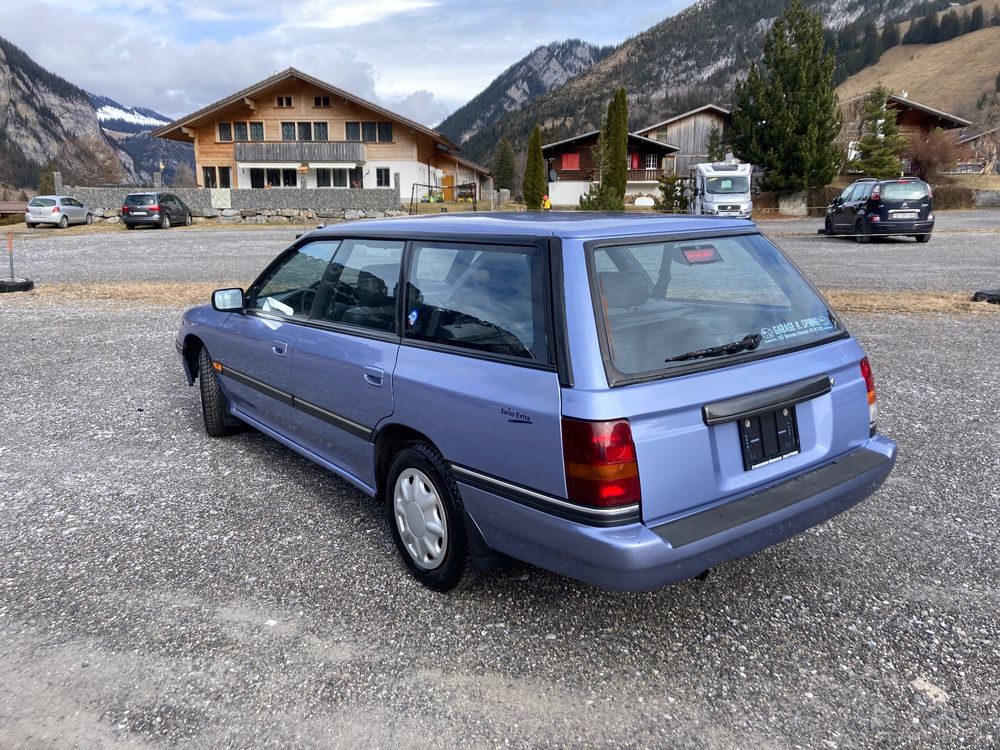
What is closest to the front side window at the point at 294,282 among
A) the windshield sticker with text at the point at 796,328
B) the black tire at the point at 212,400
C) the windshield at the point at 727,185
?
the black tire at the point at 212,400

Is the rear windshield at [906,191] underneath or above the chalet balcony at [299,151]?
underneath

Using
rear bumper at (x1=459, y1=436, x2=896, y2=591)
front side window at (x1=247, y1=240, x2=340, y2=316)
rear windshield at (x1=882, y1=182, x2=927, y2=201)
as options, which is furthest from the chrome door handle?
rear windshield at (x1=882, y1=182, x2=927, y2=201)

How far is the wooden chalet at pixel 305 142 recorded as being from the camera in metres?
47.4

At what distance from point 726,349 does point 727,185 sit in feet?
99.9

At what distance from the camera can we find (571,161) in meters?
57.5

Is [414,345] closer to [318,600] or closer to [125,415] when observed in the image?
[318,600]

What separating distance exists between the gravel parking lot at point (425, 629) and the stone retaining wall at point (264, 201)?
34137mm

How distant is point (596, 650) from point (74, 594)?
2.36m

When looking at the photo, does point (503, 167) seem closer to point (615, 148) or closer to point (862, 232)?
point (615, 148)

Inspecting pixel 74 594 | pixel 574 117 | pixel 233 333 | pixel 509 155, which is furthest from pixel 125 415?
pixel 574 117

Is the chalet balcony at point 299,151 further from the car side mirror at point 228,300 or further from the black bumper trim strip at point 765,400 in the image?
the black bumper trim strip at point 765,400

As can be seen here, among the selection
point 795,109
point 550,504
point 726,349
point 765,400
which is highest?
point 795,109

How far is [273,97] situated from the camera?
4803 cm

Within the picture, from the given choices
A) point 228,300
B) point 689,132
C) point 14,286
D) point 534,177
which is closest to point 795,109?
point 534,177
